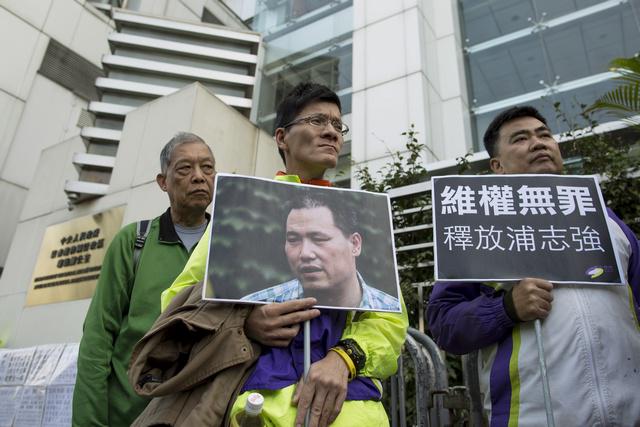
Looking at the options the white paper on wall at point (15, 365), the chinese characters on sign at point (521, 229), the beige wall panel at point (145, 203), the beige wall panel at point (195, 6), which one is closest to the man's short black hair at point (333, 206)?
the chinese characters on sign at point (521, 229)

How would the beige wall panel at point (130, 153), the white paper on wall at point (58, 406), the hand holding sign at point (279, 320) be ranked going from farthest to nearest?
the beige wall panel at point (130, 153)
the white paper on wall at point (58, 406)
the hand holding sign at point (279, 320)

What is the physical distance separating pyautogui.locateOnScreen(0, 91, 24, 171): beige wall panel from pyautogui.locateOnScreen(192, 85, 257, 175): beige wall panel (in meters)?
6.33

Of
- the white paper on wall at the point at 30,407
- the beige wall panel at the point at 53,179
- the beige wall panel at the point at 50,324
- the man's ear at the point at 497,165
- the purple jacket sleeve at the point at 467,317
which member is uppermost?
the beige wall panel at the point at 53,179

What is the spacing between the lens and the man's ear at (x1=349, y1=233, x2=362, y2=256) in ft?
5.13

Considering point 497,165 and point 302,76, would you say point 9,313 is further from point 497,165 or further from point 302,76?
point 497,165

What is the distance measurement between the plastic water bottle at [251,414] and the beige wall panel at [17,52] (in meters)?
11.6

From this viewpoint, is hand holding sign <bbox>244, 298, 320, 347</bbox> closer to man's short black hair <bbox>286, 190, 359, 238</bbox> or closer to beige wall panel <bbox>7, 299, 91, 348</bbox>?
man's short black hair <bbox>286, 190, 359, 238</bbox>

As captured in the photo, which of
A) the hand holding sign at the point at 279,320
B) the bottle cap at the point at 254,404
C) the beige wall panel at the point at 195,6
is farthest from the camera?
the beige wall panel at the point at 195,6

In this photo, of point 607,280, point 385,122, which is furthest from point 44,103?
point 607,280

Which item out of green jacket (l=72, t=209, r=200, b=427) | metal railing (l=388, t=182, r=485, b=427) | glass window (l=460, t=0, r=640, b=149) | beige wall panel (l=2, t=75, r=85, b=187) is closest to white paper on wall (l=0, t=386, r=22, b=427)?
green jacket (l=72, t=209, r=200, b=427)

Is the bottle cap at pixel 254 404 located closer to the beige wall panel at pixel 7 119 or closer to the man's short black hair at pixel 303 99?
the man's short black hair at pixel 303 99

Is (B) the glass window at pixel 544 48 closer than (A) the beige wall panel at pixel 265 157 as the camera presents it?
Yes

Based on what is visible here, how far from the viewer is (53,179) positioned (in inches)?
308

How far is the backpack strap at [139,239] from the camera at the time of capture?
2.21 m
